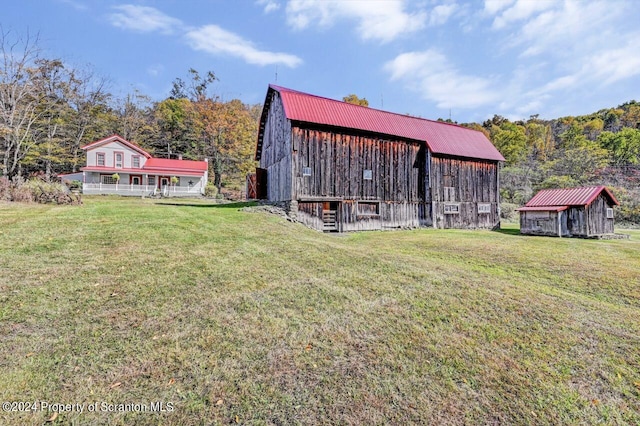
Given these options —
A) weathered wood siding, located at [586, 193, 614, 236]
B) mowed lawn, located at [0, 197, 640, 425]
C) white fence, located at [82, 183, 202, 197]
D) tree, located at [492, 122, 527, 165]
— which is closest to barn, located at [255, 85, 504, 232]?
weathered wood siding, located at [586, 193, 614, 236]

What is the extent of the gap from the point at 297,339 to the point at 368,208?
14.2 metres

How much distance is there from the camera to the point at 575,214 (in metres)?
17.5

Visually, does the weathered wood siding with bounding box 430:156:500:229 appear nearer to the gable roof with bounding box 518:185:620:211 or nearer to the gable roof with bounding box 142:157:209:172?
the gable roof with bounding box 518:185:620:211

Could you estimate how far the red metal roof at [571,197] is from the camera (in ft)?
57.0

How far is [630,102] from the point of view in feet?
270

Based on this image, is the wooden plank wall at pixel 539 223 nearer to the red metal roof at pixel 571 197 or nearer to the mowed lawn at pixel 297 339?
the red metal roof at pixel 571 197

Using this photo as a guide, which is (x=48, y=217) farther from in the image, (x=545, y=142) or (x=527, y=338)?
(x=545, y=142)

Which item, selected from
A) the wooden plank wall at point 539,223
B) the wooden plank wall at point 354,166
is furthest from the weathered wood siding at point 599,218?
the wooden plank wall at point 354,166

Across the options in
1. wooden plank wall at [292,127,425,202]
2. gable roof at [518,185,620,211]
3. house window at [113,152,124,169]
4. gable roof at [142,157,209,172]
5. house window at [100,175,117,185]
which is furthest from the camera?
gable roof at [142,157,209,172]

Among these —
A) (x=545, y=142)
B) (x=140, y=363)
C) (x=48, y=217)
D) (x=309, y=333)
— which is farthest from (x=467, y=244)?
(x=545, y=142)

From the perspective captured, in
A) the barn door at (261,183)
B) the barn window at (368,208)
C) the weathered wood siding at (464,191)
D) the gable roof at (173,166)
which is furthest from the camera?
the gable roof at (173,166)

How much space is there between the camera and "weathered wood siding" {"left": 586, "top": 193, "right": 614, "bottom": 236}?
17297 mm

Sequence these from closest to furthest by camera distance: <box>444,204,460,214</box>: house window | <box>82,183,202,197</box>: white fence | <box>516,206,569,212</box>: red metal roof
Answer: <box>516,206,569,212</box>: red metal roof
<box>444,204,460,214</box>: house window
<box>82,183,202,197</box>: white fence

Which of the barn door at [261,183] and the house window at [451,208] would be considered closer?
the house window at [451,208]
